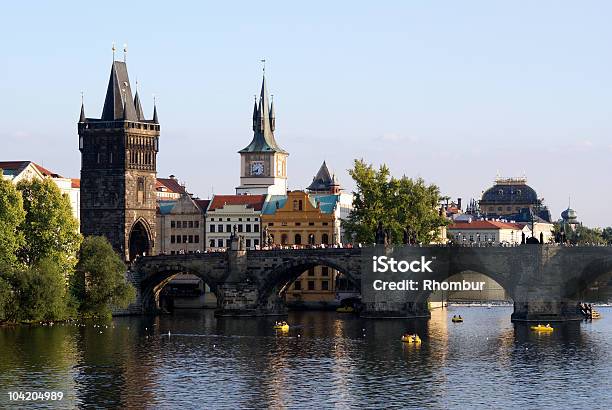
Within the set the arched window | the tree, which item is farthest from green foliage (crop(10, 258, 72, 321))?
the arched window

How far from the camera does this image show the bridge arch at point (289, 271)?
433 ft

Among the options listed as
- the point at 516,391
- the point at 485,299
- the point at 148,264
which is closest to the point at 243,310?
the point at 148,264

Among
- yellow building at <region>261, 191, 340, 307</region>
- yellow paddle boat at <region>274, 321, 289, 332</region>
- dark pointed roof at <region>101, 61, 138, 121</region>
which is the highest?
dark pointed roof at <region>101, 61, 138, 121</region>

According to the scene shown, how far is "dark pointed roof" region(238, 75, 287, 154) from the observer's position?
190m

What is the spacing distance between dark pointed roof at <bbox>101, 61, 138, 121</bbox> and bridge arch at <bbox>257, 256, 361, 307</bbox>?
27648 millimetres

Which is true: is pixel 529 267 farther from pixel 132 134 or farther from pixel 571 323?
pixel 132 134

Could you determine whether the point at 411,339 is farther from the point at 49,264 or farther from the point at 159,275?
the point at 159,275

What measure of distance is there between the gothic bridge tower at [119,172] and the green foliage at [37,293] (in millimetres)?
32911

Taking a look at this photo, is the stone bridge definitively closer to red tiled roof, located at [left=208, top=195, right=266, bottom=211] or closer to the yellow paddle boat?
the yellow paddle boat

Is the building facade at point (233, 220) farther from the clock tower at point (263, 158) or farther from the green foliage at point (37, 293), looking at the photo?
the green foliage at point (37, 293)

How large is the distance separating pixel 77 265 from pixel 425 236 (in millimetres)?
34177

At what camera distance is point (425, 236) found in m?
146

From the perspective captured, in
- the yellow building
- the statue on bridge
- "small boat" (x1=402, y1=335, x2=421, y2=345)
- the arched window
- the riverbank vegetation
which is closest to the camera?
"small boat" (x1=402, y1=335, x2=421, y2=345)

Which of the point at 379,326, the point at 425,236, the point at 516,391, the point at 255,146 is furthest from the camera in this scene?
the point at 255,146
